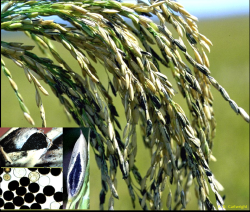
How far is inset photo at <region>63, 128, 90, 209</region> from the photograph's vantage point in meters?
0.95

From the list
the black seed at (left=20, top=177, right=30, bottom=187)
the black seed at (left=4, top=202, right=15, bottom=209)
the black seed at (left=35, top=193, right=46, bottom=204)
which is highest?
the black seed at (left=20, top=177, right=30, bottom=187)

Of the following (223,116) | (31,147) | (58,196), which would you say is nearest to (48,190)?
(58,196)

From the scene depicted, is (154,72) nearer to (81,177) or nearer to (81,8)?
(81,8)

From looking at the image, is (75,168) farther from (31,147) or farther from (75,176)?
Result: (31,147)

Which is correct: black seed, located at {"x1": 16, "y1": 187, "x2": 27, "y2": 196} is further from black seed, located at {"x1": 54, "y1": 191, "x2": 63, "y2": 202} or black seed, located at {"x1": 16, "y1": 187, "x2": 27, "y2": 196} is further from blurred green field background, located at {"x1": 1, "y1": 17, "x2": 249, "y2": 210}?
blurred green field background, located at {"x1": 1, "y1": 17, "x2": 249, "y2": 210}

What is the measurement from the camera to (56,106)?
3947 mm

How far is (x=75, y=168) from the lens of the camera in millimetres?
965

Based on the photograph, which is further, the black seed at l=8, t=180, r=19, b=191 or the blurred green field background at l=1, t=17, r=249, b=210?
the blurred green field background at l=1, t=17, r=249, b=210

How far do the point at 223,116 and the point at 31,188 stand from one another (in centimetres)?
279

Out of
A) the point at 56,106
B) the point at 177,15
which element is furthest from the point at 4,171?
the point at 56,106

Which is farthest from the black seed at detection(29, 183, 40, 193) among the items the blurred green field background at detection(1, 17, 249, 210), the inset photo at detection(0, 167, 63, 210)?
the blurred green field background at detection(1, 17, 249, 210)

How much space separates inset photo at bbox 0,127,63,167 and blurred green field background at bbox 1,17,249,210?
48 centimetres

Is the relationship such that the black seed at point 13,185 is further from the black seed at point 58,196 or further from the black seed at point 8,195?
the black seed at point 58,196

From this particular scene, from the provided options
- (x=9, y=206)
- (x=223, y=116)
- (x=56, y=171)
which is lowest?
(x=223, y=116)
